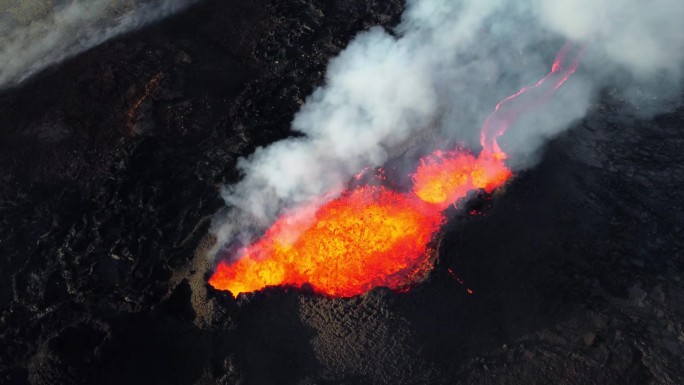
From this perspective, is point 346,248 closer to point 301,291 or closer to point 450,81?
point 301,291

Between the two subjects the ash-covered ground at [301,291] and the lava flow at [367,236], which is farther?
the lava flow at [367,236]

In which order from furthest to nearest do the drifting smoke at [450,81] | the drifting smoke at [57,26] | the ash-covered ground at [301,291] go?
1. the drifting smoke at [57,26]
2. the drifting smoke at [450,81]
3. the ash-covered ground at [301,291]

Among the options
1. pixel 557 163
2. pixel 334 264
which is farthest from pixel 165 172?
pixel 557 163

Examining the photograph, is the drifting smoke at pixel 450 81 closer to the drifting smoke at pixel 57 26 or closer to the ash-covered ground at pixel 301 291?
the ash-covered ground at pixel 301 291

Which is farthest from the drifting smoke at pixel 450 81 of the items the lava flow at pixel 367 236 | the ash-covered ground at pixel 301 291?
the ash-covered ground at pixel 301 291

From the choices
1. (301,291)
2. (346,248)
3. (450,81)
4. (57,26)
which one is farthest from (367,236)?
(57,26)

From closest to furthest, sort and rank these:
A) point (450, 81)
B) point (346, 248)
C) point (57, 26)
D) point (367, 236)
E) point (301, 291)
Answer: point (301, 291)
point (346, 248)
point (367, 236)
point (450, 81)
point (57, 26)
